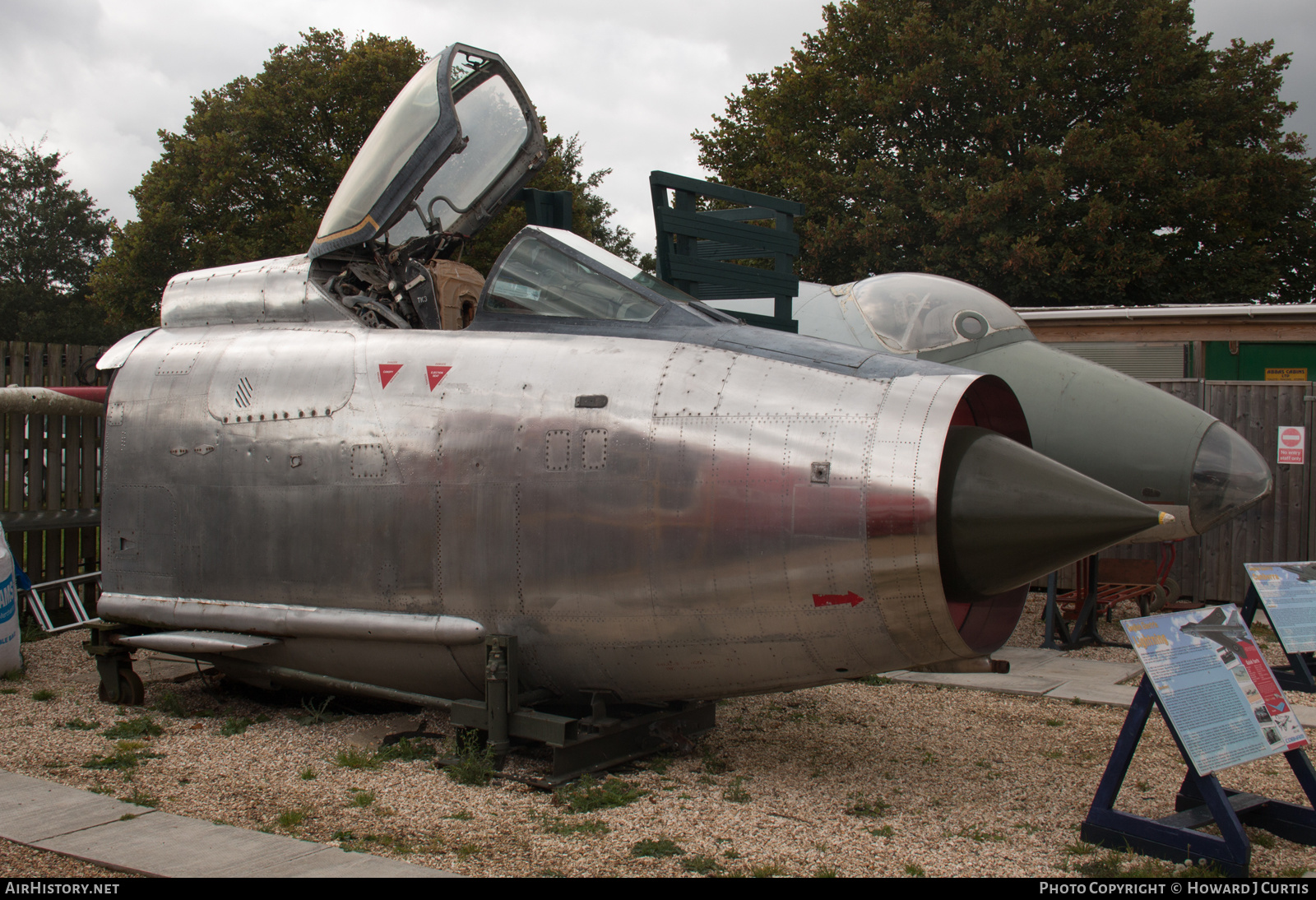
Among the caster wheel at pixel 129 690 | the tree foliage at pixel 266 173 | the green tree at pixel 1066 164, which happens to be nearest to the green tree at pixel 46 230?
the tree foliage at pixel 266 173

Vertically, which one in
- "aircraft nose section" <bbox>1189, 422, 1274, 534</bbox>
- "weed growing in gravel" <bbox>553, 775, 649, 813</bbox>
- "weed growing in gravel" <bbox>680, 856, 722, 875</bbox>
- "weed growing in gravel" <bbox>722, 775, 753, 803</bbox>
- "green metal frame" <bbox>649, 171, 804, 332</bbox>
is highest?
"green metal frame" <bbox>649, 171, 804, 332</bbox>

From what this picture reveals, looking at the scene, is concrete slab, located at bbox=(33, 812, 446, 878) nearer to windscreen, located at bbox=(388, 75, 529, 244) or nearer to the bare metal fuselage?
the bare metal fuselage

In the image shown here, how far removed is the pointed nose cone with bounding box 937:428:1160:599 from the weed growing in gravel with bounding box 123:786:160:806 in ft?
12.2

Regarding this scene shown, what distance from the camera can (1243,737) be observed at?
388 centimetres

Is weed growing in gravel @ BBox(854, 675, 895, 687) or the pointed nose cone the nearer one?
the pointed nose cone

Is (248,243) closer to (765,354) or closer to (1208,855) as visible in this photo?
(765,354)

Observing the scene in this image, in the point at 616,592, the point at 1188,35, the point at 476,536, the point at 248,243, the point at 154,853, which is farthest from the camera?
the point at 248,243

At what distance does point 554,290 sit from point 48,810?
11.2 feet

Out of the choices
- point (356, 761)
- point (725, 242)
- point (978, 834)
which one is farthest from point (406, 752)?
point (725, 242)

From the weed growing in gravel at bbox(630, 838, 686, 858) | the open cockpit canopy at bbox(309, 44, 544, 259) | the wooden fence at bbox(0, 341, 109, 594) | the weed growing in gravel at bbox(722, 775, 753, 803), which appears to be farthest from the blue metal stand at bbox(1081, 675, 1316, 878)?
the wooden fence at bbox(0, 341, 109, 594)

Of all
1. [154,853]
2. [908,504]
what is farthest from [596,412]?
[154,853]

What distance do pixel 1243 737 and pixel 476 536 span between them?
3.43 meters

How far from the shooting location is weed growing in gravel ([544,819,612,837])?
4.16 meters

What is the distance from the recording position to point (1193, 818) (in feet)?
13.4
